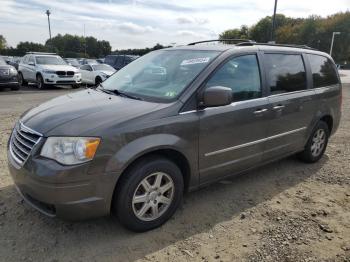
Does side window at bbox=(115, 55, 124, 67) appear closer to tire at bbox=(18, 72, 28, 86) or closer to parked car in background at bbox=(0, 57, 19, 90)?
tire at bbox=(18, 72, 28, 86)

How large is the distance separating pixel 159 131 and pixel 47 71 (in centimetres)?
1488

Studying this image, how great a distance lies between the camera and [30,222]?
11.5 feet

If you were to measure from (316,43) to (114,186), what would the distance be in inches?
2965

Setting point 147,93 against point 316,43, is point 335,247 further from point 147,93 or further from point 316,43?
point 316,43

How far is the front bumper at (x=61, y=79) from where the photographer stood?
1648 cm

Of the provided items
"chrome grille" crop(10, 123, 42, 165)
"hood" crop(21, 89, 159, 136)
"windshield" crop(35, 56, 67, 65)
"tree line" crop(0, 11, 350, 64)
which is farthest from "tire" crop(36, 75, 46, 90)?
"tree line" crop(0, 11, 350, 64)

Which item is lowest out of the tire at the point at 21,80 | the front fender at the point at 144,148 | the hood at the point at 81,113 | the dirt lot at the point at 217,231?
the dirt lot at the point at 217,231

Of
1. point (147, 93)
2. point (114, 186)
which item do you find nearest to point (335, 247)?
point (114, 186)

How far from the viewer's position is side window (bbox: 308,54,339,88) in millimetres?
5207

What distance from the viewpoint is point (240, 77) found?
4035mm

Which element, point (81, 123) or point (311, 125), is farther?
point (311, 125)

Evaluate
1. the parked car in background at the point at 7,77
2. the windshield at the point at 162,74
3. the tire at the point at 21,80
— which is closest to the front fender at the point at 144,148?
the windshield at the point at 162,74

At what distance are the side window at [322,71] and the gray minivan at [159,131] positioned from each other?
1.05ft

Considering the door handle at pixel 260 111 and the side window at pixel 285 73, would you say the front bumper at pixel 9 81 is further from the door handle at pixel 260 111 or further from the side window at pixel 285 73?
the door handle at pixel 260 111
